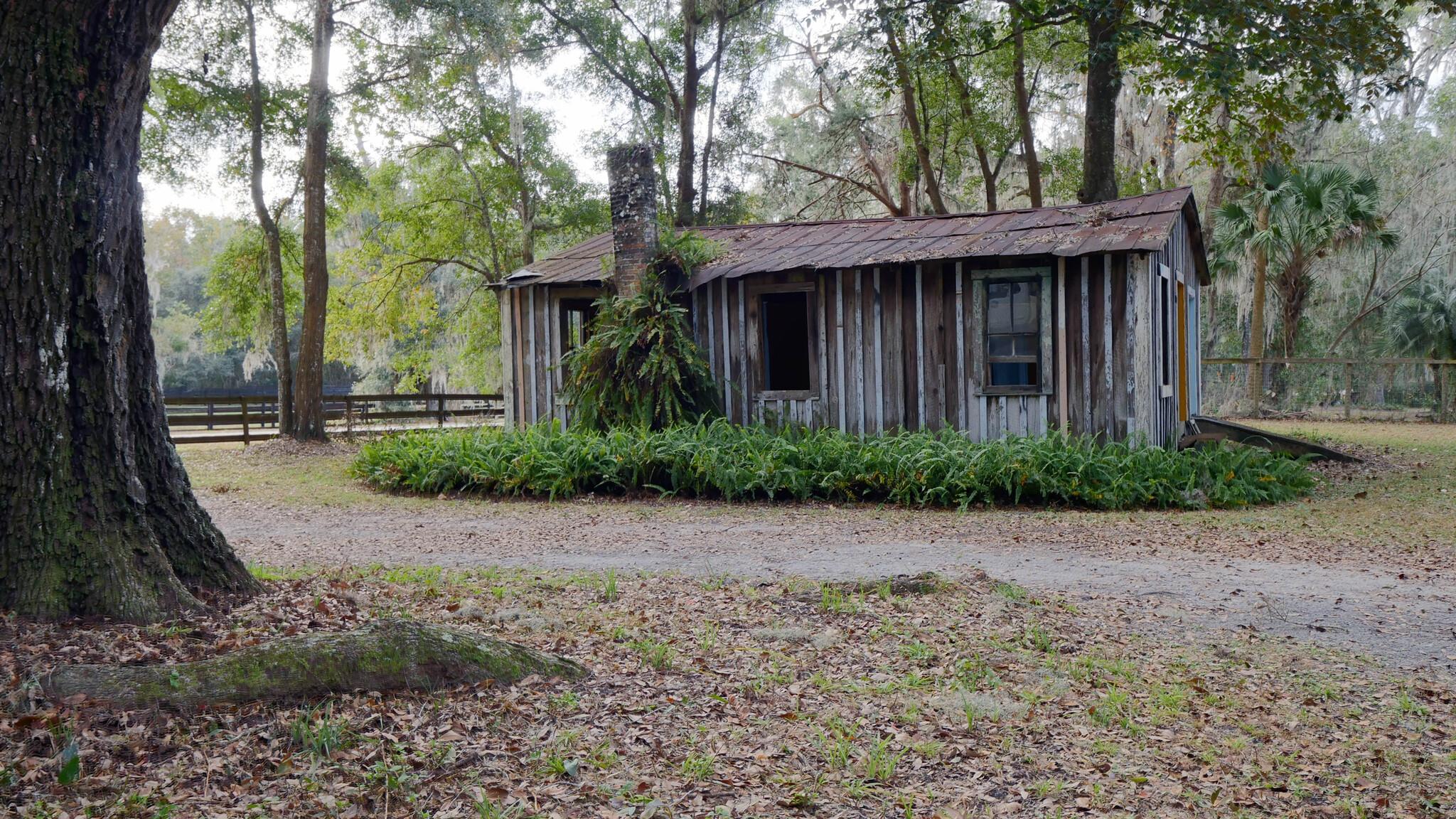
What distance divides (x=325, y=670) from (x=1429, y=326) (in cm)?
2641

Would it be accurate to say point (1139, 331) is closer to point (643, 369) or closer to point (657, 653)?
point (643, 369)

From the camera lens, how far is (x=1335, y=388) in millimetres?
26078

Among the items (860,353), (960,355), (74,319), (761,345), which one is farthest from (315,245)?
(74,319)

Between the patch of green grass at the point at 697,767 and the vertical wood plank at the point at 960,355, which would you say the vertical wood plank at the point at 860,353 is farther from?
the patch of green grass at the point at 697,767

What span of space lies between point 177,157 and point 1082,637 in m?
19.2

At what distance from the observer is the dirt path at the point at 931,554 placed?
16.9 feet

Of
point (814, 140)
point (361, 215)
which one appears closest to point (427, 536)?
point (814, 140)

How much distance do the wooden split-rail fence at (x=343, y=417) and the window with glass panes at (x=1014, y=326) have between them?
11178 millimetres

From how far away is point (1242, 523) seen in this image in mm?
8383

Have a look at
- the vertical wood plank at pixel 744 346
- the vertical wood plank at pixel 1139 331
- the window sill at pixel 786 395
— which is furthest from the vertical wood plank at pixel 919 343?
the vertical wood plank at pixel 1139 331

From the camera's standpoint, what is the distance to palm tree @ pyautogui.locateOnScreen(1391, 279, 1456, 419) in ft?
73.7

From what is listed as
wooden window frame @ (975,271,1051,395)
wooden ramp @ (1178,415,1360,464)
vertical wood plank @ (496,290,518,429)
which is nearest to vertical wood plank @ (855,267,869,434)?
wooden window frame @ (975,271,1051,395)

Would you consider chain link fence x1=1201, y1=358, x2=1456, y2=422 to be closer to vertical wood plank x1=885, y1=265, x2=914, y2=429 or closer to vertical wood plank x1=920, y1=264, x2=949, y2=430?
vertical wood plank x1=920, y1=264, x2=949, y2=430

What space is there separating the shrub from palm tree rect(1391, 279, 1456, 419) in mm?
14957
